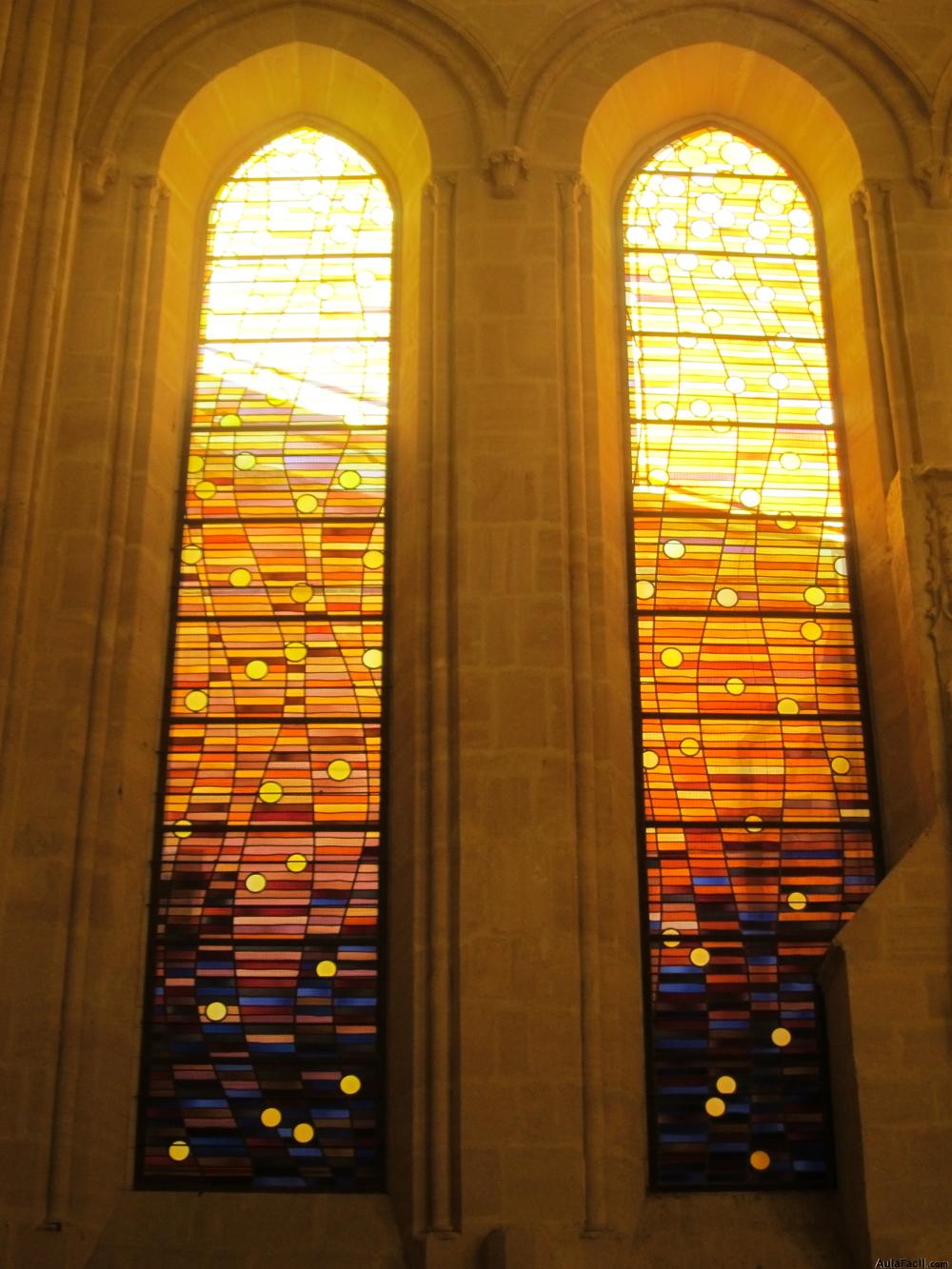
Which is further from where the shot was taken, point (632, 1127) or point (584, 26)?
point (584, 26)

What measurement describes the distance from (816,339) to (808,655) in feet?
6.93

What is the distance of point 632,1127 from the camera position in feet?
27.9

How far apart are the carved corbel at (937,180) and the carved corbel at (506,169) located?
7.78 feet

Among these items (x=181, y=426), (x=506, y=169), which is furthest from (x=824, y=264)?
(x=181, y=426)

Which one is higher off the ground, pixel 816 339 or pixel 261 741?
pixel 816 339

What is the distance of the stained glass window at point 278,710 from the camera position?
8820 millimetres

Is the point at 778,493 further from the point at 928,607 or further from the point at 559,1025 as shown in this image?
the point at 559,1025

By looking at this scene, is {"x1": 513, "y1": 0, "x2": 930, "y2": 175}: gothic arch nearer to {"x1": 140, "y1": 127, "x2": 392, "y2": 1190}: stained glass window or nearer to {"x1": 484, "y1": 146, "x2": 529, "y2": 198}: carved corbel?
{"x1": 484, "y1": 146, "x2": 529, "y2": 198}: carved corbel

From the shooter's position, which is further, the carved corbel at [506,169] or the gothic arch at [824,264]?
the carved corbel at [506,169]

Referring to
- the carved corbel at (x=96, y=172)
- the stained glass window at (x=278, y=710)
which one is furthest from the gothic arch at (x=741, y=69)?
the carved corbel at (x=96, y=172)

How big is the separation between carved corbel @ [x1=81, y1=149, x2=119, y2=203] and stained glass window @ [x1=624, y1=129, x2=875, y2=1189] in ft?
10.3

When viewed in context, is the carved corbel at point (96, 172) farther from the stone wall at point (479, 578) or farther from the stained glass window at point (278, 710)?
the stained glass window at point (278, 710)

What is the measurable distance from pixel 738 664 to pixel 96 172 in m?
4.66

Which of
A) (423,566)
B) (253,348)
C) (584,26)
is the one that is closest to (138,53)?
(253,348)
